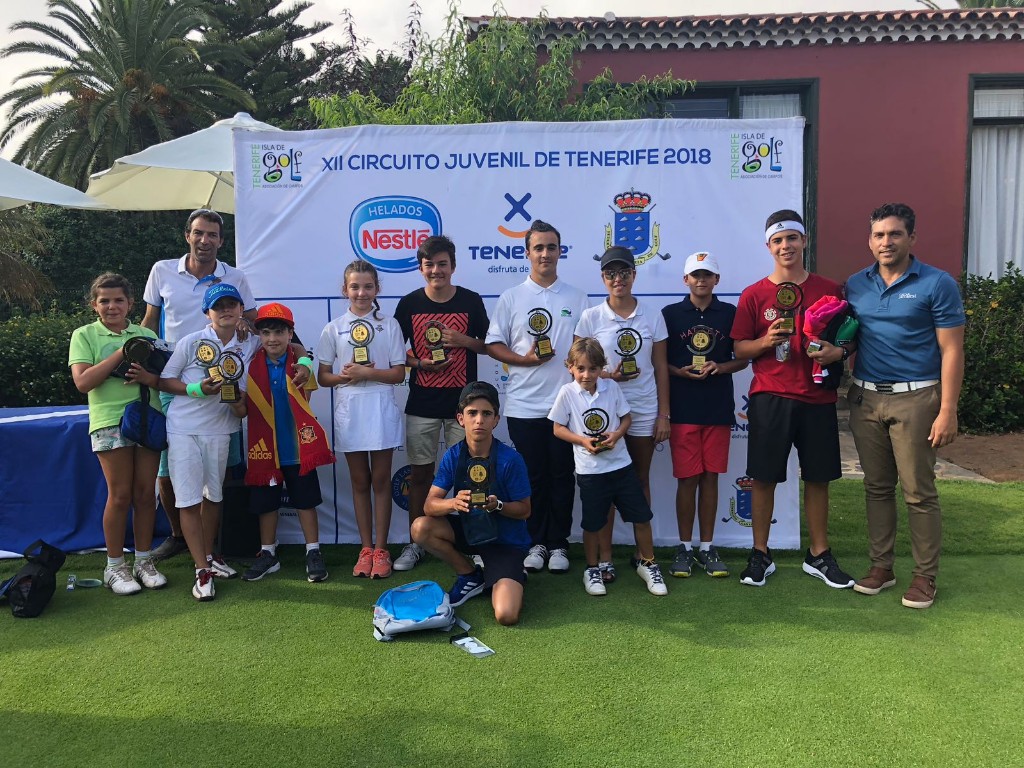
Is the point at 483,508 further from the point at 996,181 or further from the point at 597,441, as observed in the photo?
the point at 996,181

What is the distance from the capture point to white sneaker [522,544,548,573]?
4.39m

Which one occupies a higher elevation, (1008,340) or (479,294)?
(479,294)

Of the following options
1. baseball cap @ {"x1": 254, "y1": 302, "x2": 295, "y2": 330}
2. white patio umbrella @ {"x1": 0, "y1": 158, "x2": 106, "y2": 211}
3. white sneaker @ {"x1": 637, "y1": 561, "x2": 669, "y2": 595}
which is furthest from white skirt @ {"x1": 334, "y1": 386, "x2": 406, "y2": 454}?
white patio umbrella @ {"x1": 0, "y1": 158, "x2": 106, "y2": 211}

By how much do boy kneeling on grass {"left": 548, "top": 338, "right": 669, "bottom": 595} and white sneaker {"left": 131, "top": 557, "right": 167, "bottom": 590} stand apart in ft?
7.90

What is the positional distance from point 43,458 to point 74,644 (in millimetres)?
1771

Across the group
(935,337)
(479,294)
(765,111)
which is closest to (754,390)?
(935,337)

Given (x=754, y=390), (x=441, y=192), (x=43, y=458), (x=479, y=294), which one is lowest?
(x=43, y=458)

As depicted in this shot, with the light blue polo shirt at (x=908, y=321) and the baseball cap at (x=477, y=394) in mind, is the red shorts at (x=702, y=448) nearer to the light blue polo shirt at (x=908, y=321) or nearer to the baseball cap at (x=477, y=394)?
the light blue polo shirt at (x=908, y=321)

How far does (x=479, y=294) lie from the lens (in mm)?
4867

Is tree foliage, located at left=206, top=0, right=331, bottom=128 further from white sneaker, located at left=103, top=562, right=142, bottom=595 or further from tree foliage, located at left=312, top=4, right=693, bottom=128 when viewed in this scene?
white sneaker, located at left=103, top=562, right=142, bottom=595

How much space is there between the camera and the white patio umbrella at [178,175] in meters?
6.94

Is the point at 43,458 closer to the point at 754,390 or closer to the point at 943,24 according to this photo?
the point at 754,390

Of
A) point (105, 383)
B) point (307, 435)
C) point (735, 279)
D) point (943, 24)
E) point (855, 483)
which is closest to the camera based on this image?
point (105, 383)

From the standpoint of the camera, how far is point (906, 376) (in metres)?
3.72
